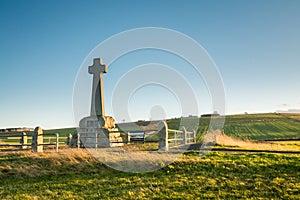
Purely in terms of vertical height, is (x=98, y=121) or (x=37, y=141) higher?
(x=98, y=121)

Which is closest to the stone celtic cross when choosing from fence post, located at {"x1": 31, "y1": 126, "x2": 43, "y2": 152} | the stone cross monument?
the stone cross monument

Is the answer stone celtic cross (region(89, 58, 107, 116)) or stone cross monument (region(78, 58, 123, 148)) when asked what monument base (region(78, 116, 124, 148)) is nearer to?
stone cross monument (region(78, 58, 123, 148))

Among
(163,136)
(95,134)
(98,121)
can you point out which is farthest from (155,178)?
(98,121)

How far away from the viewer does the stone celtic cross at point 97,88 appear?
20141 mm

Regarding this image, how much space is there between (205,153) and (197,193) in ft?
17.9

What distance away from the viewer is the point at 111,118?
20.6m

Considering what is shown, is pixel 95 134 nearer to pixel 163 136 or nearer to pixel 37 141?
pixel 37 141

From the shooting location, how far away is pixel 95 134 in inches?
667

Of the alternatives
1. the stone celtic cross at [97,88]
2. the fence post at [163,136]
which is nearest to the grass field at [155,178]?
the fence post at [163,136]

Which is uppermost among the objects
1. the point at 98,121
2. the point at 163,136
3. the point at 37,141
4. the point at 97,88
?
the point at 97,88

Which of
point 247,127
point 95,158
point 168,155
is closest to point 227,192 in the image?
point 168,155

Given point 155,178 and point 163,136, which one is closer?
point 155,178

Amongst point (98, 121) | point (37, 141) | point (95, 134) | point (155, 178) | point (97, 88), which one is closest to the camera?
point (155, 178)

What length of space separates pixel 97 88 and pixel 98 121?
2.61 m
